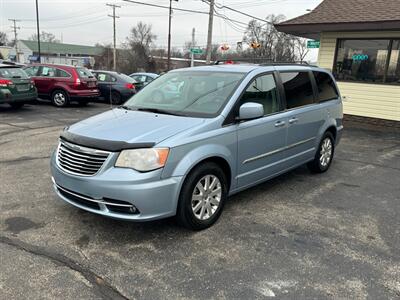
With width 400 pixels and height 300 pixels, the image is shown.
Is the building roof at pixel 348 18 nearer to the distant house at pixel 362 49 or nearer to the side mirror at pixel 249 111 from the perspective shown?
the distant house at pixel 362 49

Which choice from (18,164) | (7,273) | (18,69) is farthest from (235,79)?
(18,69)

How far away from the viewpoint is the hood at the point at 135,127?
358 centimetres

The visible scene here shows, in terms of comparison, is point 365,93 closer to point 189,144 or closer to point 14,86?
point 189,144

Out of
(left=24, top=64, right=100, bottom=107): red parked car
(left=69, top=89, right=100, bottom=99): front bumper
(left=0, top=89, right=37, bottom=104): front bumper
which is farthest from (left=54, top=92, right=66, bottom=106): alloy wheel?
(left=0, top=89, right=37, bottom=104): front bumper

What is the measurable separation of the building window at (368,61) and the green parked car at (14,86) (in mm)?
9972

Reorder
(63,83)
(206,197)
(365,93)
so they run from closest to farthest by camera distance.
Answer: (206,197) → (365,93) → (63,83)

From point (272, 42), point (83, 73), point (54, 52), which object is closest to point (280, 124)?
point (83, 73)

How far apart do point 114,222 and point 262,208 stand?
1.79 m

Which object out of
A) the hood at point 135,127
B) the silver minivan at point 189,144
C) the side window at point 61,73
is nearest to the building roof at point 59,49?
the side window at point 61,73

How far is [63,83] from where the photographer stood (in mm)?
13734

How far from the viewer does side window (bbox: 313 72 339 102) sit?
597cm

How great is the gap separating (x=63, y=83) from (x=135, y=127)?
11060mm

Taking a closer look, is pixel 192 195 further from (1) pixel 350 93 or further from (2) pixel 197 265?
(1) pixel 350 93

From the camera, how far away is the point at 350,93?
12.0m
